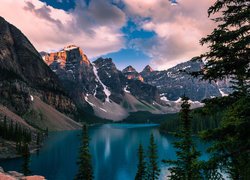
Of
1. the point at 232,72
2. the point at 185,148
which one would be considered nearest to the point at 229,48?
the point at 232,72

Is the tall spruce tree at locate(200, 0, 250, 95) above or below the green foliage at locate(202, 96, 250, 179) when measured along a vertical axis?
above

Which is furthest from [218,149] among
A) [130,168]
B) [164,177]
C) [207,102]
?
[130,168]

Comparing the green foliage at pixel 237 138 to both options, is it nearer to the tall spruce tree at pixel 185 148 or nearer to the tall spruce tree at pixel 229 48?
the tall spruce tree at pixel 229 48

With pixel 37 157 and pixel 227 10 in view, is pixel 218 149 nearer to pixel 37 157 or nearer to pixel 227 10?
pixel 227 10

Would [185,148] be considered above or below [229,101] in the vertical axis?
below

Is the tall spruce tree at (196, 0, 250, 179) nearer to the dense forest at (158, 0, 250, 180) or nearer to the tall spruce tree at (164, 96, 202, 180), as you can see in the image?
the dense forest at (158, 0, 250, 180)

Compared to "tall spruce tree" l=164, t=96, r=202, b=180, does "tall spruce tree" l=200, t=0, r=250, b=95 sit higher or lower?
higher

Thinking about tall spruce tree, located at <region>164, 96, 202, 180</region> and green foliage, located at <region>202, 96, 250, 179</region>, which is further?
tall spruce tree, located at <region>164, 96, 202, 180</region>

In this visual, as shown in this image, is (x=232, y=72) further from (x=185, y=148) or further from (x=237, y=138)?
(x=185, y=148)

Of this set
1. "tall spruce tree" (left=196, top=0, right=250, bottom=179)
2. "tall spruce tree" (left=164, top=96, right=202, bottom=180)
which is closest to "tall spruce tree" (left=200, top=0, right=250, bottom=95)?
"tall spruce tree" (left=196, top=0, right=250, bottom=179)

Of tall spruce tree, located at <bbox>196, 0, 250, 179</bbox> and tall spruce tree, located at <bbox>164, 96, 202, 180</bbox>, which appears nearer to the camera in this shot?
tall spruce tree, located at <bbox>196, 0, 250, 179</bbox>

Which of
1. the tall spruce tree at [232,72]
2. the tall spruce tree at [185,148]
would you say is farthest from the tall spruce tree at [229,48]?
the tall spruce tree at [185,148]

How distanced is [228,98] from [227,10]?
14.1ft

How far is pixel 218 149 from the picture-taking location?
538 inches
